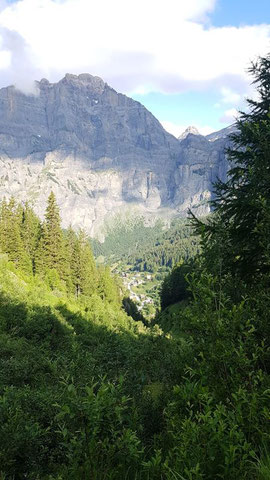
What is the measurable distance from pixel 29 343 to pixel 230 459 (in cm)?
1811

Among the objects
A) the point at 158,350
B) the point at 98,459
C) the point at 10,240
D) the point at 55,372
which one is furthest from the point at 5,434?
the point at 10,240

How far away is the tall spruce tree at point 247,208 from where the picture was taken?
4.78m

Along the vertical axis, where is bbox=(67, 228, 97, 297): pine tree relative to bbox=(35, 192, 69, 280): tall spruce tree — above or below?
below

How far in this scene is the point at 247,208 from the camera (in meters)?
10.5

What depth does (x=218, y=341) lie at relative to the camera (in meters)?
3.73

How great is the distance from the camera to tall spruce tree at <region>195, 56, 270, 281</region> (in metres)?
4.78

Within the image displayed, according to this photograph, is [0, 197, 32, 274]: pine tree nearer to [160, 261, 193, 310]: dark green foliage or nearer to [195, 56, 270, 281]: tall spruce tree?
[160, 261, 193, 310]: dark green foliage

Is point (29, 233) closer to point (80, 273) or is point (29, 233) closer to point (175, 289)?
point (80, 273)

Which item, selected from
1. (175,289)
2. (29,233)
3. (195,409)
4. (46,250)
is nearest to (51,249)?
(46,250)

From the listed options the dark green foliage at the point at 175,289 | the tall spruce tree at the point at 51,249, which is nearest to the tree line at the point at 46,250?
the tall spruce tree at the point at 51,249

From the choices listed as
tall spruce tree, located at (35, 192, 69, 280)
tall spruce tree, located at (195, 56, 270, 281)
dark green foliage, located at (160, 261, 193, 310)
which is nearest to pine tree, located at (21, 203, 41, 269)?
tall spruce tree, located at (35, 192, 69, 280)

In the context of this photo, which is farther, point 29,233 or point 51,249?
point 29,233

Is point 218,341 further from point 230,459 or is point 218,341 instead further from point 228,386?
point 230,459

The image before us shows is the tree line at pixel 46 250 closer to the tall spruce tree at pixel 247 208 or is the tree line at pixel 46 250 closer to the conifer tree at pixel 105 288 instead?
the conifer tree at pixel 105 288
